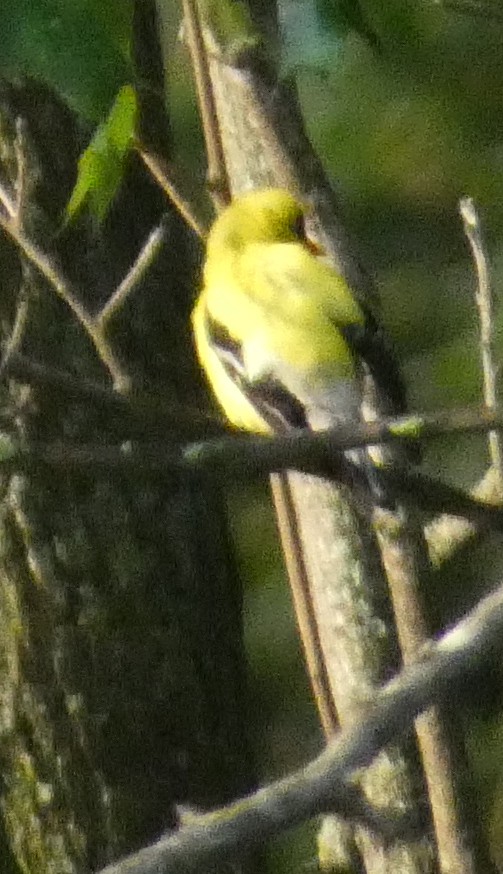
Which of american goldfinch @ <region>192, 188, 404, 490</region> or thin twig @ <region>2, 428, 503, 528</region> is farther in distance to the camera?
american goldfinch @ <region>192, 188, 404, 490</region>

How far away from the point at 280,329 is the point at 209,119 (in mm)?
384

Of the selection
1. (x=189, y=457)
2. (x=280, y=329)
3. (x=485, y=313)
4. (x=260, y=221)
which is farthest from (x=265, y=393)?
(x=189, y=457)

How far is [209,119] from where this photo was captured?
2.17 meters

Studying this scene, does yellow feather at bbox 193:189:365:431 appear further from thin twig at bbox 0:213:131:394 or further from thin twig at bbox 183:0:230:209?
thin twig at bbox 0:213:131:394

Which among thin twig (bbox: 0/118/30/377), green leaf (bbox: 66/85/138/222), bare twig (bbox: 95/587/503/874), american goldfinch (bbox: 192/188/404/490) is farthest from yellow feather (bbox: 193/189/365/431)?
bare twig (bbox: 95/587/503/874)

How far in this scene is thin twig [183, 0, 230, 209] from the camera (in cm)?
199

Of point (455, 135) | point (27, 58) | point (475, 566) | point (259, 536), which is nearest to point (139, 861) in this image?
point (27, 58)

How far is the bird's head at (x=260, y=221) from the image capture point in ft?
6.79

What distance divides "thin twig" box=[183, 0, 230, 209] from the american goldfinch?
87 mm

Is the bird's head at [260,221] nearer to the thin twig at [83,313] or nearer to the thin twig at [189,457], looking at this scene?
the thin twig at [83,313]

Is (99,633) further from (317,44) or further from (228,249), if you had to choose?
(317,44)

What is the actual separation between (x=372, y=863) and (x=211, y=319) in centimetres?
85

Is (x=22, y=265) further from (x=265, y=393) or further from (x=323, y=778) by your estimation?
(x=323, y=778)

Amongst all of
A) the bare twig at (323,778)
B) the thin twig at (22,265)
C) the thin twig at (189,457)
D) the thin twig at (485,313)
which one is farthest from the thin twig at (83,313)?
the bare twig at (323,778)
